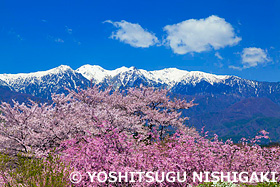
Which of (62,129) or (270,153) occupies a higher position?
(62,129)

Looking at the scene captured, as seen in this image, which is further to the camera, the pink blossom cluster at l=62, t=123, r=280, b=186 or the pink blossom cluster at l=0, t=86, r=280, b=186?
the pink blossom cluster at l=0, t=86, r=280, b=186

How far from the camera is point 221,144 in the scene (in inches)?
677

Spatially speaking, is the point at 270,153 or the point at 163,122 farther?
the point at 163,122

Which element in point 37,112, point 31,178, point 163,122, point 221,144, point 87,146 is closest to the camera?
point 31,178

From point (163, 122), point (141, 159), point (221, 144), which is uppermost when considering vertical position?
point (163, 122)

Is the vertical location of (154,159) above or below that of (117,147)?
below

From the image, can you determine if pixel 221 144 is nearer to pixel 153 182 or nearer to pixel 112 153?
pixel 153 182

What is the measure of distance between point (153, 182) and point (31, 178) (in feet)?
18.4

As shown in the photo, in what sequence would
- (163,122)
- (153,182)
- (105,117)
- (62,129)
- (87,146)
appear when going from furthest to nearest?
(163,122) → (105,117) → (62,129) → (87,146) → (153,182)

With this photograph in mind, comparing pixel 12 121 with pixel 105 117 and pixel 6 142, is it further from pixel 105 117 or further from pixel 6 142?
pixel 105 117

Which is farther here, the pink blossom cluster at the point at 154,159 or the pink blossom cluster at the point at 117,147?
the pink blossom cluster at the point at 117,147

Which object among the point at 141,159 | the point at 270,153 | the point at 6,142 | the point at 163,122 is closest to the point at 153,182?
the point at 141,159

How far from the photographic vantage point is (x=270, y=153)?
18.0 metres

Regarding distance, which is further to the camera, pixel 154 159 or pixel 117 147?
pixel 154 159
